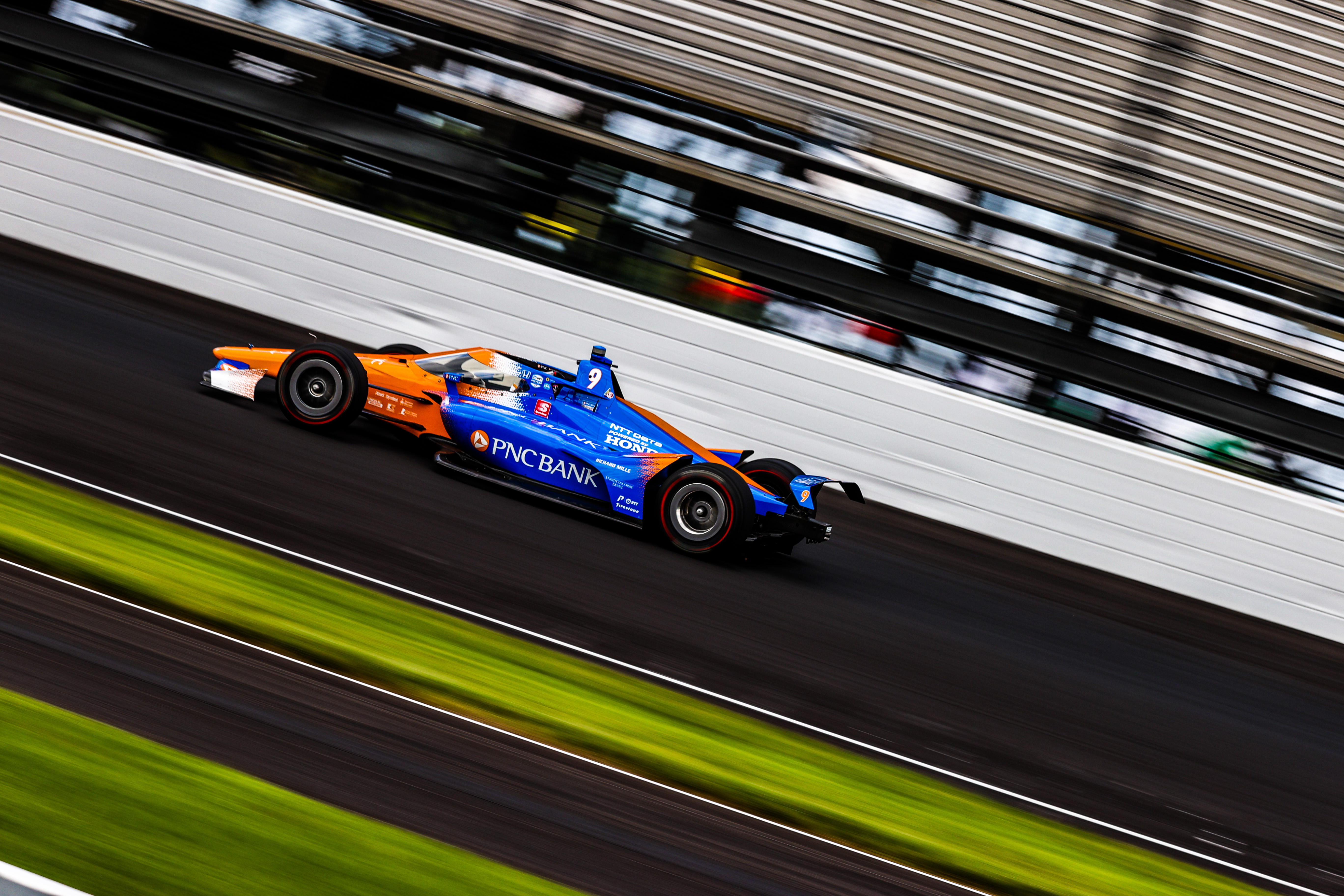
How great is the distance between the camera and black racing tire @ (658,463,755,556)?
7008mm

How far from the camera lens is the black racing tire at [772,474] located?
741 cm

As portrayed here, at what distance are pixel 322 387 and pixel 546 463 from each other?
1.59m

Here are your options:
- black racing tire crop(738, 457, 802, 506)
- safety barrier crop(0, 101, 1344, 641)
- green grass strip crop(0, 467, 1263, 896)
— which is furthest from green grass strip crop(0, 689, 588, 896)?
safety barrier crop(0, 101, 1344, 641)

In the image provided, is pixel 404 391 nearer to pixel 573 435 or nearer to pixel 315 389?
pixel 315 389

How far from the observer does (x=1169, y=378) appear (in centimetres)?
1034

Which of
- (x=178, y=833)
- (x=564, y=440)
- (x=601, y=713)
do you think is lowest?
(x=178, y=833)

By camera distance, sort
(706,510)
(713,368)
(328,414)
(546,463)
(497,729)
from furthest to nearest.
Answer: (713,368), (328,414), (546,463), (706,510), (497,729)

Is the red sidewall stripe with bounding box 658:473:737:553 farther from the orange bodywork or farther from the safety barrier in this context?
the safety barrier

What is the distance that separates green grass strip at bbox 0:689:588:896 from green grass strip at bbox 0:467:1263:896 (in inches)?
41.4

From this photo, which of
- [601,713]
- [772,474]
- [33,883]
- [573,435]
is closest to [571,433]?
[573,435]

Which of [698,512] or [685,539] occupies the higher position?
[698,512]

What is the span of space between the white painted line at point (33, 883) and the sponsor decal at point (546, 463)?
5087mm

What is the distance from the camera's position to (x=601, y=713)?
4.66 m

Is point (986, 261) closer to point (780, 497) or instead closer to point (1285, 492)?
point (1285, 492)
